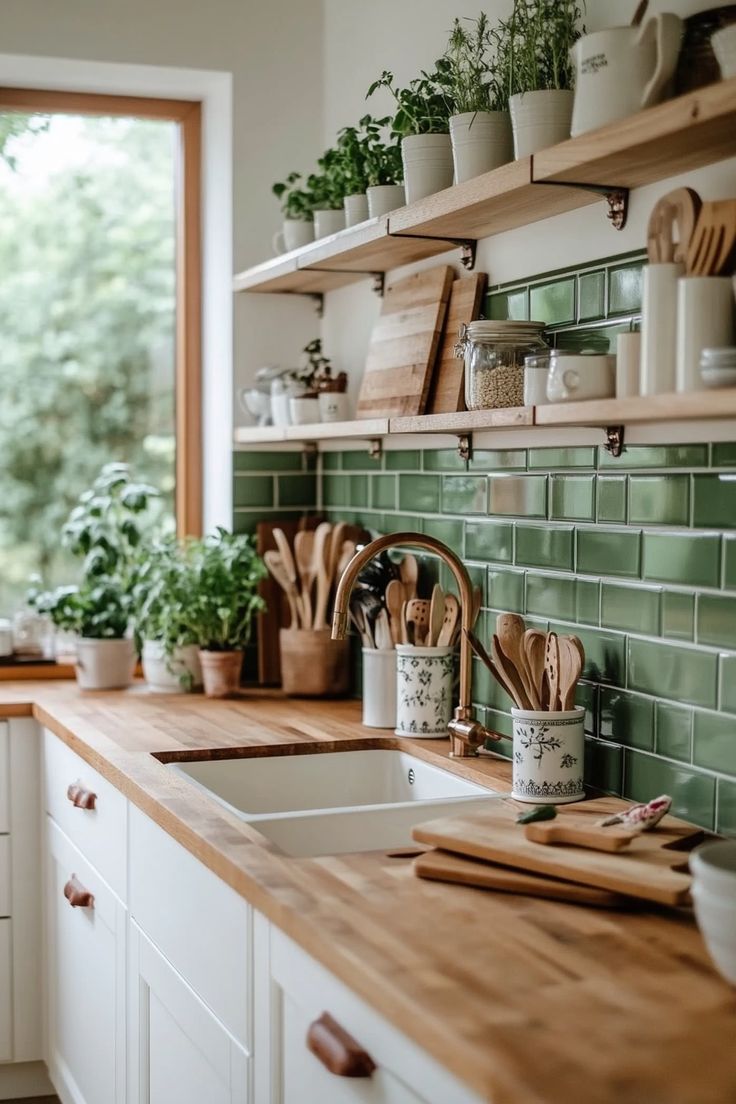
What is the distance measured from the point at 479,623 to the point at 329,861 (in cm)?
93

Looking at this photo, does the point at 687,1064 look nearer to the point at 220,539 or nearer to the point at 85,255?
the point at 220,539

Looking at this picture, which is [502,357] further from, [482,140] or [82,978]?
[82,978]

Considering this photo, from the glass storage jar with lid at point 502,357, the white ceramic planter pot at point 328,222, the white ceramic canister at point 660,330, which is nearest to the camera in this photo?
the white ceramic canister at point 660,330

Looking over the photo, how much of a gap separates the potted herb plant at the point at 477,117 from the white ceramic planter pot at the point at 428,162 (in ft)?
0.24

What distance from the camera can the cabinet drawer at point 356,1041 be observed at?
1.33m

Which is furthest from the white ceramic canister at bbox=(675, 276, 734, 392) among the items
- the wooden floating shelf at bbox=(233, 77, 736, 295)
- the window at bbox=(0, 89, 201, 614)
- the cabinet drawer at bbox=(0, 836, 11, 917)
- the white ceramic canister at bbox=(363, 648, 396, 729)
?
the window at bbox=(0, 89, 201, 614)

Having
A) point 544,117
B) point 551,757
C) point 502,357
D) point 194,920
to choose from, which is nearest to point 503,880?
point 551,757

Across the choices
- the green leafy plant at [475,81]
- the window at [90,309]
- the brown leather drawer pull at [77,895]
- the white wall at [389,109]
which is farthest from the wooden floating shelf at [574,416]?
the brown leather drawer pull at [77,895]

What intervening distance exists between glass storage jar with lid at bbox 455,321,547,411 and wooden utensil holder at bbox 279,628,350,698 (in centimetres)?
113

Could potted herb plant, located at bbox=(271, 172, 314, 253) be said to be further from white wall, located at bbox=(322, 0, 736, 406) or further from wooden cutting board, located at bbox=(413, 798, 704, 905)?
wooden cutting board, located at bbox=(413, 798, 704, 905)

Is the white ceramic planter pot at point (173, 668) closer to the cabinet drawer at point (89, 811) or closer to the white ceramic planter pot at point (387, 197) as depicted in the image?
the cabinet drawer at point (89, 811)

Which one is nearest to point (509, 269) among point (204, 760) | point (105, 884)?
point (204, 760)

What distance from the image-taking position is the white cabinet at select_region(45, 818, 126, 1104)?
→ 2.57m

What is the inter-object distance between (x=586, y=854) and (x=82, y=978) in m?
1.49
